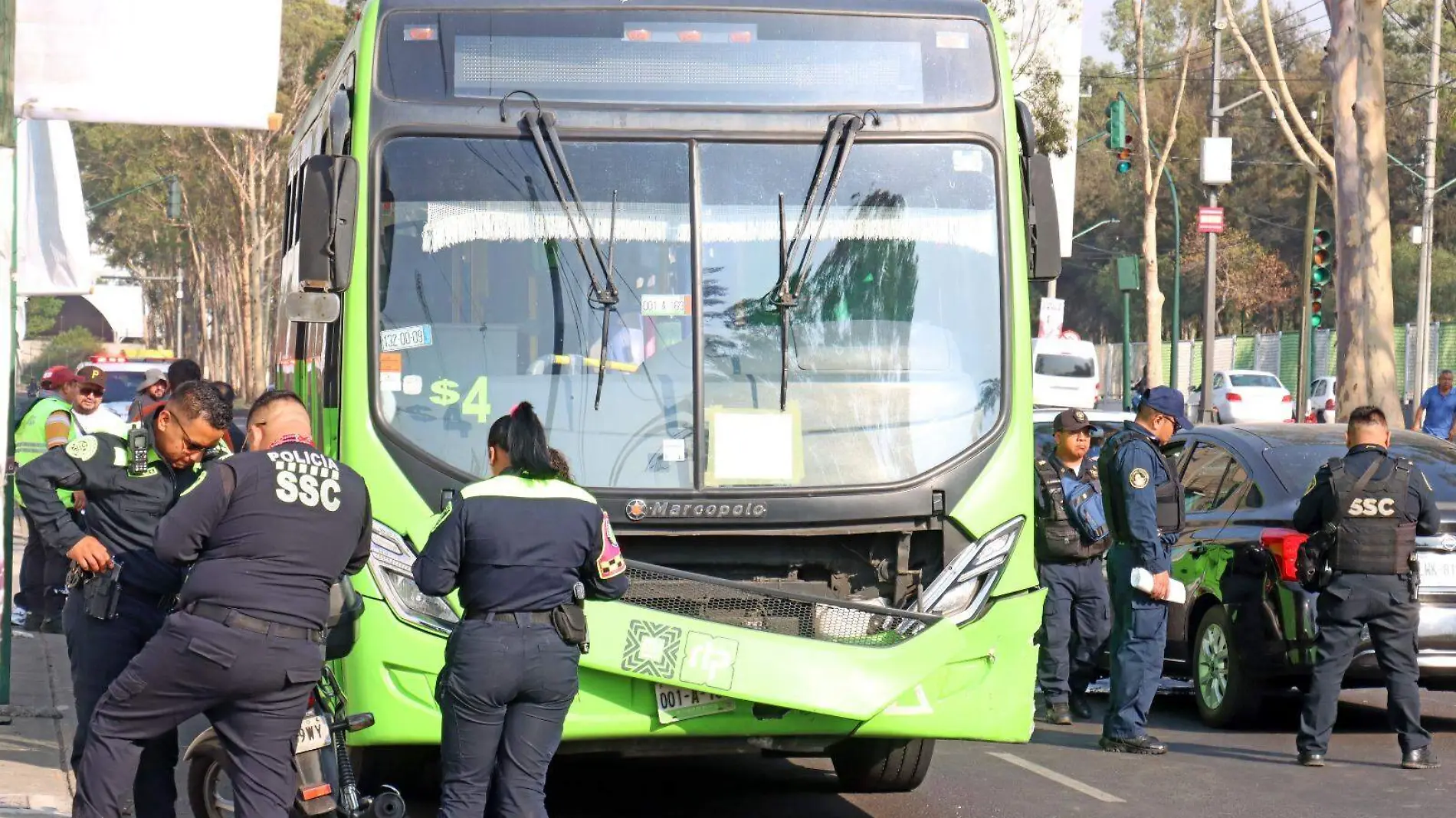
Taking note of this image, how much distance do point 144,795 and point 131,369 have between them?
76.1 feet

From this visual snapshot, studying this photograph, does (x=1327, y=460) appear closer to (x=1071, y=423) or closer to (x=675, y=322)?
(x=1071, y=423)

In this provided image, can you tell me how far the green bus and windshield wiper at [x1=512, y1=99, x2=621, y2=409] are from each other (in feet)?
0.04

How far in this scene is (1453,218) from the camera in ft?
209

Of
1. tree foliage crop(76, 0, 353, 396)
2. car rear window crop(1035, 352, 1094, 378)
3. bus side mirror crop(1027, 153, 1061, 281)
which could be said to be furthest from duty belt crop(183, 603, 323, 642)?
tree foliage crop(76, 0, 353, 396)

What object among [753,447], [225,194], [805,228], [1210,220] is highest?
[225,194]

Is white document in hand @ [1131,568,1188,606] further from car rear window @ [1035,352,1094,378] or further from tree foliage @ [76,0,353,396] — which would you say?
tree foliage @ [76,0,353,396]

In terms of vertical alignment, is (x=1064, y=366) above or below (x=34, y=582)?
above

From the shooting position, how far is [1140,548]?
9.66 m

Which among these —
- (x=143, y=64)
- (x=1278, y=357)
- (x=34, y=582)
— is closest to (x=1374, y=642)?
(x=143, y=64)

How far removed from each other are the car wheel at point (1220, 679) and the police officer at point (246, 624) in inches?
231

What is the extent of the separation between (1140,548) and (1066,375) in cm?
3128

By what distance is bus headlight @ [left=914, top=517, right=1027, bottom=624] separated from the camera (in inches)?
282

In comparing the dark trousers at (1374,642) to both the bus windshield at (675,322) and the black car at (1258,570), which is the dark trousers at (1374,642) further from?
the bus windshield at (675,322)

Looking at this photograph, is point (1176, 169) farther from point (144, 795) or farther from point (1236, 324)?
point (144, 795)
